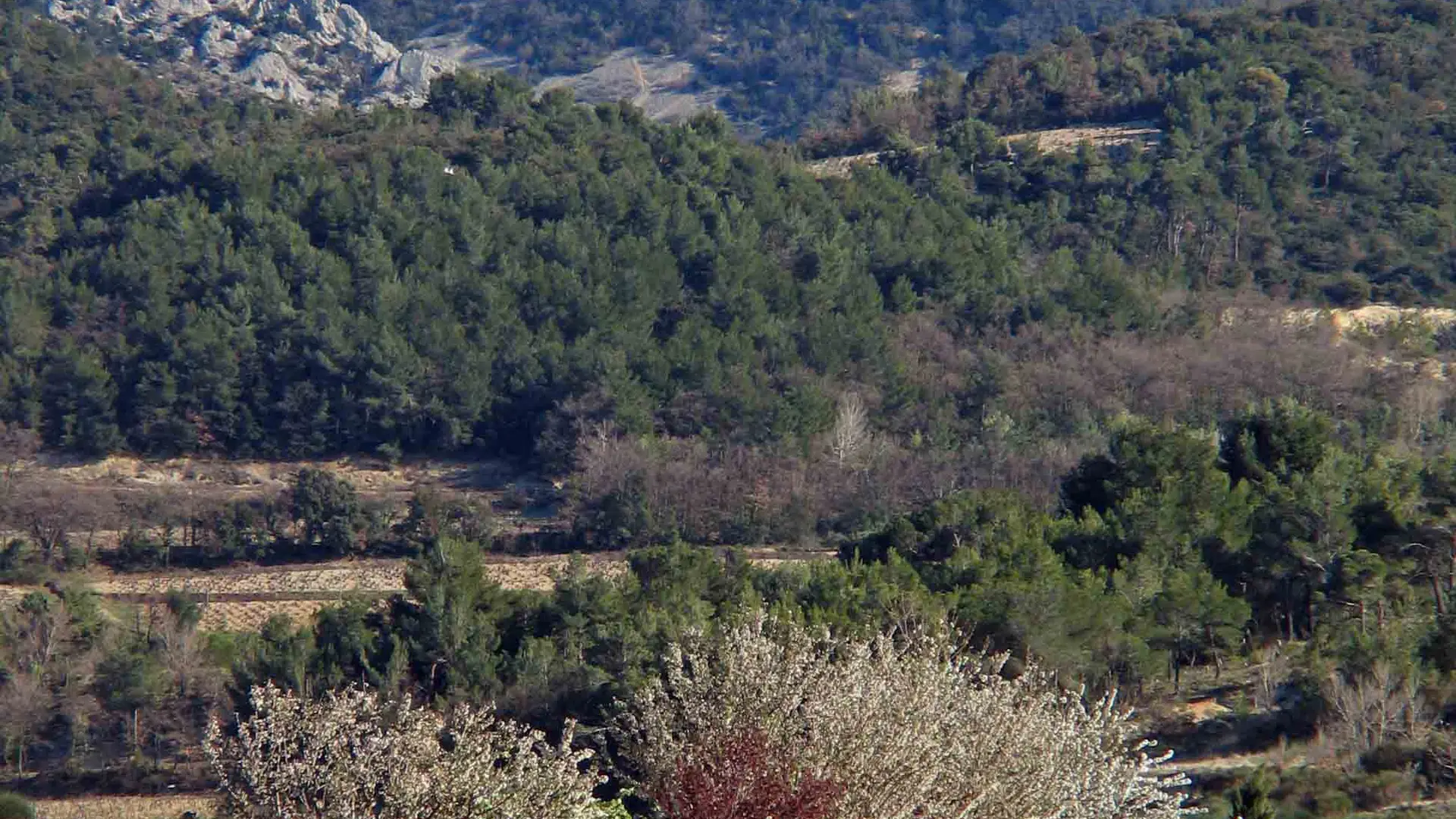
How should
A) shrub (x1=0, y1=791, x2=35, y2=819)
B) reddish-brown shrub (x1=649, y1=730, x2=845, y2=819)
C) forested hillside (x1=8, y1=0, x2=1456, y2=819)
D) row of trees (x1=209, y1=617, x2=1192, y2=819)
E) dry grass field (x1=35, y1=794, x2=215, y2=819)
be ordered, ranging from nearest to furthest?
reddish-brown shrub (x1=649, y1=730, x2=845, y2=819) < row of trees (x1=209, y1=617, x2=1192, y2=819) < shrub (x1=0, y1=791, x2=35, y2=819) < dry grass field (x1=35, y1=794, x2=215, y2=819) < forested hillside (x1=8, y1=0, x2=1456, y2=819)

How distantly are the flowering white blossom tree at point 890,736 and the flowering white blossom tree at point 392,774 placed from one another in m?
0.58

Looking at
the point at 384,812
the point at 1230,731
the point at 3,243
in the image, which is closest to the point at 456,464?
the point at 3,243

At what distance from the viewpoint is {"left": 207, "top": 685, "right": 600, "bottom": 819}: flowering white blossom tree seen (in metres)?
6.79

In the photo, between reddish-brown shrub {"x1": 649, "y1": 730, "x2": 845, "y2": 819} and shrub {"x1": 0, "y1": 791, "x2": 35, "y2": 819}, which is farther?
shrub {"x1": 0, "y1": 791, "x2": 35, "y2": 819}

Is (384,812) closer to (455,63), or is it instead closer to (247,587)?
(247,587)

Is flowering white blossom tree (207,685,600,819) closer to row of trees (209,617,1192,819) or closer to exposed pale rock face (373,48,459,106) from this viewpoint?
row of trees (209,617,1192,819)

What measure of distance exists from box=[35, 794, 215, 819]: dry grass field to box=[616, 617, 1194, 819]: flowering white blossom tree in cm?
794

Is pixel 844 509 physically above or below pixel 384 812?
below

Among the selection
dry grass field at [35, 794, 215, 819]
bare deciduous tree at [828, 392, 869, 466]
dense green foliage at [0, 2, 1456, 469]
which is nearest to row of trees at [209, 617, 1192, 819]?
dry grass field at [35, 794, 215, 819]

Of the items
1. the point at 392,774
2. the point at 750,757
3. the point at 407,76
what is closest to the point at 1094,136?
the point at 407,76

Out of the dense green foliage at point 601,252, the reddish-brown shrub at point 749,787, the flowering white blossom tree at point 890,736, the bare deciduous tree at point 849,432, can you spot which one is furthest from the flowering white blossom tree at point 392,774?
the dense green foliage at point 601,252

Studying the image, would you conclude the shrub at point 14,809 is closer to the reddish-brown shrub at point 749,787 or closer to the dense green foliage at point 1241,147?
the reddish-brown shrub at point 749,787

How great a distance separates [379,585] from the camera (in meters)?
27.0

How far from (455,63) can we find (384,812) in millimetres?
85590
